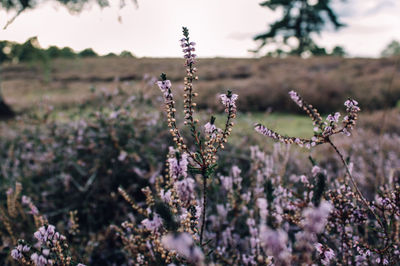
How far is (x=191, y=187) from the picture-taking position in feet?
3.39

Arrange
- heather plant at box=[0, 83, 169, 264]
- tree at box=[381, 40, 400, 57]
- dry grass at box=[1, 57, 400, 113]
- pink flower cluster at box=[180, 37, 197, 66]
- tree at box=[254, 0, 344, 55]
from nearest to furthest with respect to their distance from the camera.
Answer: pink flower cluster at box=[180, 37, 197, 66] < heather plant at box=[0, 83, 169, 264] < dry grass at box=[1, 57, 400, 113] < tree at box=[254, 0, 344, 55] < tree at box=[381, 40, 400, 57]

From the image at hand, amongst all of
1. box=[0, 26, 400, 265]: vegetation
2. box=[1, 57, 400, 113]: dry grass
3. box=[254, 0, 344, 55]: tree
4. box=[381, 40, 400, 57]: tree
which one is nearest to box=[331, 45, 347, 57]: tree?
box=[254, 0, 344, 55]: tree

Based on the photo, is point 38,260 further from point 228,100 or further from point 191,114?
point 228,100

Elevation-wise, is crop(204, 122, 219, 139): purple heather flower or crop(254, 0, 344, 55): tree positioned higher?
crop(254, 0, 344, 55): tree

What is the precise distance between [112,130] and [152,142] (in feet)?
1.69

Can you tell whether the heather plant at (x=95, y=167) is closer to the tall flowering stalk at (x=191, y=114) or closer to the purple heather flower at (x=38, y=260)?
the purple heather flower at (x=38, y=260)

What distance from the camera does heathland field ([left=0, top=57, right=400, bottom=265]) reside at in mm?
1199

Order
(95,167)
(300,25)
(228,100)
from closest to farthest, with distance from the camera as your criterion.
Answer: (228,100)
(95,167)
(300,25)

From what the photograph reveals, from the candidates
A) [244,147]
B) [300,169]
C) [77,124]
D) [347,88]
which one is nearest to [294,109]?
[347,88]

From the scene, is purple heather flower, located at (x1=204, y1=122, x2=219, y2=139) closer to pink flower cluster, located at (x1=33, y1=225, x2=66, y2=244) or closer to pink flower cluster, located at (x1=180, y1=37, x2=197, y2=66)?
pink flower cluster, located at (x1=180, y1=37, x2=197, y2=66)

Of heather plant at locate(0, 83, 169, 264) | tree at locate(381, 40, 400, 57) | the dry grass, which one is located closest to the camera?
heather plant at locate(0, 83, 169, 264)

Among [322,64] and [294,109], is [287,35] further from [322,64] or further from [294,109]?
[294,109]

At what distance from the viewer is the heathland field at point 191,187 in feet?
3.93

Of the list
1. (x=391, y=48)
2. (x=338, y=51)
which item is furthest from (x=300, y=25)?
(x=391, y=48)
